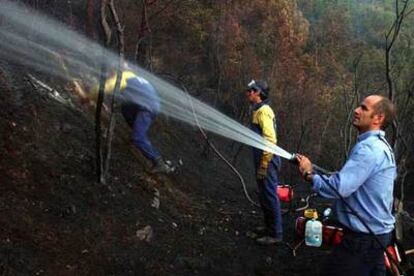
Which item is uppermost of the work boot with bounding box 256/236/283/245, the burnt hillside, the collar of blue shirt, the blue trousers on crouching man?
the collar of blue shirt

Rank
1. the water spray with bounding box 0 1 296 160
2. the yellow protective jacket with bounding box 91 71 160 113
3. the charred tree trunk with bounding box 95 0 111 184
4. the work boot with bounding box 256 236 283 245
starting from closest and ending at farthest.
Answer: the charred tree trunk with bounding box 95 0 111 184
the work boot with bounding box 256 236 283 245
the yellow protective jacket with bounding box 91 71 160 113
the water spray with bounding box 0 1 296 160

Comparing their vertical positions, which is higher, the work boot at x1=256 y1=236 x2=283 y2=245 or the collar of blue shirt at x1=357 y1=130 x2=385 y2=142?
the collar of blue shirt at x1=357 y1=130 x2=385 y2=142

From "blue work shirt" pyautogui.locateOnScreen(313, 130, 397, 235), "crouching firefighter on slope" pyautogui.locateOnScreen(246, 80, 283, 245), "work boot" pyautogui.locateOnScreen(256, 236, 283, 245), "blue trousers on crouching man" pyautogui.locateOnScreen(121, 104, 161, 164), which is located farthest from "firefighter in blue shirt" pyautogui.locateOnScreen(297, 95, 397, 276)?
"blue trousers on crouching man" pyautogui.locateOnScreen(121, 104, 161, 164)

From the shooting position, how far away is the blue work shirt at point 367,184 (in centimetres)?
380

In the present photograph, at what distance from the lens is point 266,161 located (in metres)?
7.04

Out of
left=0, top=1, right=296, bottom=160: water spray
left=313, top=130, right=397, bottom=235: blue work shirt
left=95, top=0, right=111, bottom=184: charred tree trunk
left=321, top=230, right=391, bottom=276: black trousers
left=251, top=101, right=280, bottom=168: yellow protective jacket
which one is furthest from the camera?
left=0, top=1, right=296, bottom=160: water spray

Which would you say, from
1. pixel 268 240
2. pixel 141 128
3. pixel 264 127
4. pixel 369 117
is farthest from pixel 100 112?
pixel 369 117

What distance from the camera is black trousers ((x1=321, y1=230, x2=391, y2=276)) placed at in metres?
3.94

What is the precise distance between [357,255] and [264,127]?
3118mm

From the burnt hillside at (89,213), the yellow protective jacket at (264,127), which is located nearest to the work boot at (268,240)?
the burnt hillside at (89,213)

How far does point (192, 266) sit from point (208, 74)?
16.9 m

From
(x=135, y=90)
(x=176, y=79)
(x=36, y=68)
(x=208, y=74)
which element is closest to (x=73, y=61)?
(x=36, y=68)

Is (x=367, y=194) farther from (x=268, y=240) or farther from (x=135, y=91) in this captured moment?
(x=135, y=91)

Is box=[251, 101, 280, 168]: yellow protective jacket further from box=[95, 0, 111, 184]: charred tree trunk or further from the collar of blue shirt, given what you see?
the collar of blue shirt
